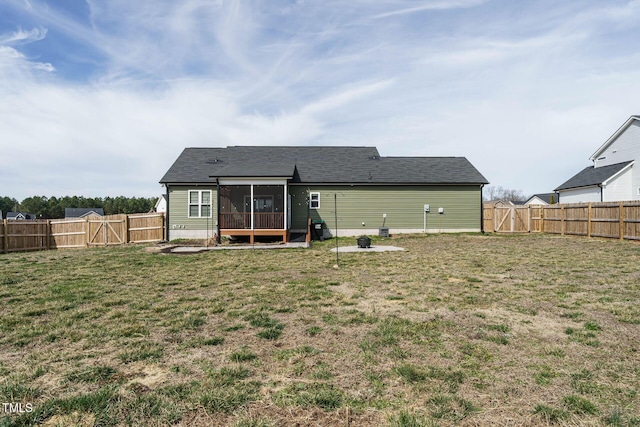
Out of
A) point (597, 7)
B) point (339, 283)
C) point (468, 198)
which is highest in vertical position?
point (597, 7)

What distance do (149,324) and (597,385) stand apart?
17.7ft

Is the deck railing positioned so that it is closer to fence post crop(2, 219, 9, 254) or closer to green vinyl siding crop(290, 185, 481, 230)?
green vinyl siding crop(290, 185, 481, 230)

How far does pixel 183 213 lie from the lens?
18859 mm

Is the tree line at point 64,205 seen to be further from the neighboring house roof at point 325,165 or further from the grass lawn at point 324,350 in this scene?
the grass lawn at point 324,350

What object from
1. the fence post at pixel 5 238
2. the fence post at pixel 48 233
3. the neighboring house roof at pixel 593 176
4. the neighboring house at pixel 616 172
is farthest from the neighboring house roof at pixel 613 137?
the fence post at pixel 5 238

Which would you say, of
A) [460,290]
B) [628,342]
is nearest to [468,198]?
[460,290]

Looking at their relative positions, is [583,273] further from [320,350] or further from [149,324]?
[149,324]

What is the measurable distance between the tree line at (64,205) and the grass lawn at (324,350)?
77.8 metres

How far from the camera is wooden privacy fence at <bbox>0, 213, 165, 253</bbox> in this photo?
16719 millimetres

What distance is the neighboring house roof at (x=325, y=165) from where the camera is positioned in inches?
769

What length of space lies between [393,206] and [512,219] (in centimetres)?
851

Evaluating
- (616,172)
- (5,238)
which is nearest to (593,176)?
(616,172)

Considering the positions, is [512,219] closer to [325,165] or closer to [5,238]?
[325,165]

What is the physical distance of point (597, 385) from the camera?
297 centimetres
